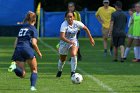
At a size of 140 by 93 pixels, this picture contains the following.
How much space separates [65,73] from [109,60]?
4.90 m

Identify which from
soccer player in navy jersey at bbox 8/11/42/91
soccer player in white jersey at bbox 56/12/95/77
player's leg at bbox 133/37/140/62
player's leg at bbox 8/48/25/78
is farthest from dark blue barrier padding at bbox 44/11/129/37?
soccer player in navy jersey at bbox 8/11/42/91

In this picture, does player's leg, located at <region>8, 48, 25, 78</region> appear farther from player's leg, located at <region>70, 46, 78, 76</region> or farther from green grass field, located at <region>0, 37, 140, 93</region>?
player's leg, located at <region>70, 46, 78, 76</region>

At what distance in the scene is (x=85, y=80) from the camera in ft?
50.8

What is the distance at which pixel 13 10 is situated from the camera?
130 ft

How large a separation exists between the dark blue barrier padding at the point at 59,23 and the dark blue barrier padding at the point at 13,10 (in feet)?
5.49

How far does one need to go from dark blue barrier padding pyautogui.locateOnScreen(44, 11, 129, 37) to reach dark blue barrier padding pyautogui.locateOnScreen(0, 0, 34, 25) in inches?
65.9

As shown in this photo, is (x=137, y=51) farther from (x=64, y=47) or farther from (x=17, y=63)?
(x=17, y=63)

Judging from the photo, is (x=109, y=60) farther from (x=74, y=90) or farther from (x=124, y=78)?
(x=74, y=90)

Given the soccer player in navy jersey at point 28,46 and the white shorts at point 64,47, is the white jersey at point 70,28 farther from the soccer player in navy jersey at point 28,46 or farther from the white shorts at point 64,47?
the soccer player in navy jersey at point 28,46

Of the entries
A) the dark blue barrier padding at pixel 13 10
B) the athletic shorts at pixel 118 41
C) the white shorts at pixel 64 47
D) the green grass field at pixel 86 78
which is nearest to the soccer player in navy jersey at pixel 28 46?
the green grass field at pixel 86 78

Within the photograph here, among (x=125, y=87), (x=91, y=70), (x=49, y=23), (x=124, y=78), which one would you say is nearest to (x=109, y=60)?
(x=91, y=70)

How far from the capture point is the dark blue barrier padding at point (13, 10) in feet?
129

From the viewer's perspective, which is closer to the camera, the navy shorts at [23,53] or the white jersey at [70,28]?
the navy shorts at [23,53]

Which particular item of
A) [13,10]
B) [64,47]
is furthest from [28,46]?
[13,10]
